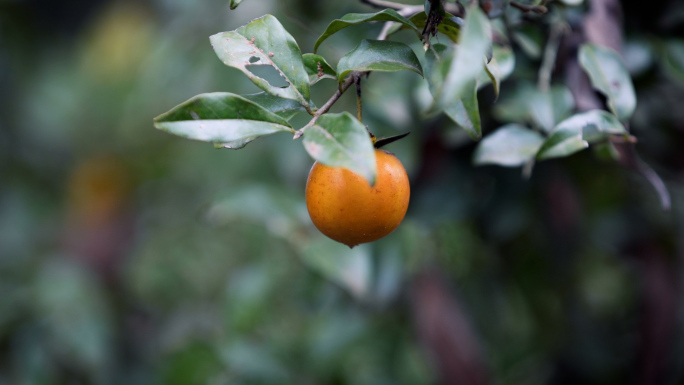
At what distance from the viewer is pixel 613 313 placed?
3.95 ft

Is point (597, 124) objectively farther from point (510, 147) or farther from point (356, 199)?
point (356, 199)

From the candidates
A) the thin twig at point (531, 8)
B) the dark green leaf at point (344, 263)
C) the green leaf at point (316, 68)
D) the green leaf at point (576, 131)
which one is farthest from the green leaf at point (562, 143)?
the dark green leaf at point (344, 263)

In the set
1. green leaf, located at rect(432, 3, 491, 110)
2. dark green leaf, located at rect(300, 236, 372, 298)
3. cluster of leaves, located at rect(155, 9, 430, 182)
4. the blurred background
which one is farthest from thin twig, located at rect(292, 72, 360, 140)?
dark green leaf, located at rect(300, 236, 372, 298)

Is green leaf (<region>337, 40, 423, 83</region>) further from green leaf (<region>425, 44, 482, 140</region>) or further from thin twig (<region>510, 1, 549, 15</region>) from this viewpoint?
thin twig (<region>510, 1, 549, 15</region>)

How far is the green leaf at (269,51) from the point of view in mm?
386

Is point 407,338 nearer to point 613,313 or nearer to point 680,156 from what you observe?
point 613,313

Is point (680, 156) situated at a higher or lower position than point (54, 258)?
higher

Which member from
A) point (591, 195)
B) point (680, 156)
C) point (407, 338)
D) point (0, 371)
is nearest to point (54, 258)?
point (0, 371)

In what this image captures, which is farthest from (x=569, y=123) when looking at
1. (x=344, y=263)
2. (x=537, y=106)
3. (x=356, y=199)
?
(x=344, y=263)

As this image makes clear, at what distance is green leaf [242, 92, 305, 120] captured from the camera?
0.40 m

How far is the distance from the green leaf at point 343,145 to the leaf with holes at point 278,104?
0.22ft

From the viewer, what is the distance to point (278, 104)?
0.40 meters

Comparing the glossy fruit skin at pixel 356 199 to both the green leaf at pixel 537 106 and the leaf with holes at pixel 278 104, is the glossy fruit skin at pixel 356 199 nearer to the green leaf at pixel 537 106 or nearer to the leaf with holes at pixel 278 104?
the leaf with holes at pixel 278 104

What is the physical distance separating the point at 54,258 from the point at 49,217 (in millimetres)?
244
